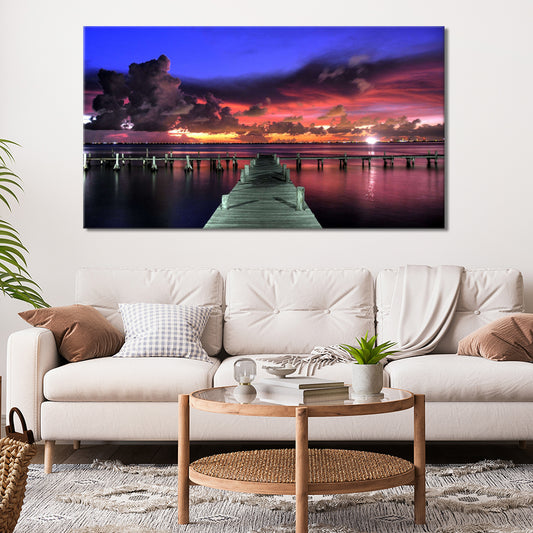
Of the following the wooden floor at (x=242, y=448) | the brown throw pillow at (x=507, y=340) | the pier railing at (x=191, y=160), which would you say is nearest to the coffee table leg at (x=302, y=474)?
the wooden floor at (x=242, y=448)

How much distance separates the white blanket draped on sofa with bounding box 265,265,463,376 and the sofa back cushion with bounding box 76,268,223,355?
49cm

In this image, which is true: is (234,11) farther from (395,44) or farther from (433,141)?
(433,141)

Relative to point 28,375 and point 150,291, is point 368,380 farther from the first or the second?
point 150,291

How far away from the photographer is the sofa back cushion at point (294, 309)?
384 cm

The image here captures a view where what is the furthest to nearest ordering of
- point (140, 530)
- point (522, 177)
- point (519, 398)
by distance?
point (522, 177) → point (519, 398) → point (140, 530)

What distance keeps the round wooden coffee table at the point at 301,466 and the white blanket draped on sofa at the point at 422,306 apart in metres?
0.98

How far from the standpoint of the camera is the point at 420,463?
101 inches

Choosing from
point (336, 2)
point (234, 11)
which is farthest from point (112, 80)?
point (336, 2)

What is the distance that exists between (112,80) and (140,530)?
8.89 ft

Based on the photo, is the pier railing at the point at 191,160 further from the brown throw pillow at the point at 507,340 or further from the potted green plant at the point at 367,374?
the potted green plant at the point at 367,374

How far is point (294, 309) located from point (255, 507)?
1356mm

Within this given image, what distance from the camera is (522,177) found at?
4238 mm


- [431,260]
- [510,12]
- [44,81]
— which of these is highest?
[510,12]

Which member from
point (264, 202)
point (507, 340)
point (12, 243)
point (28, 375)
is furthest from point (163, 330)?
point (507, 340)
